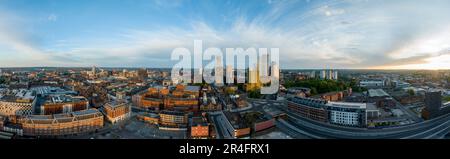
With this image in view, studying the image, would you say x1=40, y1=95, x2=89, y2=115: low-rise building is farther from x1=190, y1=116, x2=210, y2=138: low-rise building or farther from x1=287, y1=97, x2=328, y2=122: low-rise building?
x1=287, y1=97, x2=328, y2=122: low-rise building

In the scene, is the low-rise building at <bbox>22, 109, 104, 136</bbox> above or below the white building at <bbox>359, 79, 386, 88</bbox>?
below

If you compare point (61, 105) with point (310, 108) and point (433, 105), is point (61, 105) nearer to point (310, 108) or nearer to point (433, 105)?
point (310, 108)

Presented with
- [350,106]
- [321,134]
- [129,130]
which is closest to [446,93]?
[350,106]

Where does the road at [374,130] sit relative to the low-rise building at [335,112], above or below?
below

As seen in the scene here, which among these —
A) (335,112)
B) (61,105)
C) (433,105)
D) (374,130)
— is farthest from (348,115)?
(61,105)

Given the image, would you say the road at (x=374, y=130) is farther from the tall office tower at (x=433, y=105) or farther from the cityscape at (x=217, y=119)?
the tall office tower at (x=433, y=105)

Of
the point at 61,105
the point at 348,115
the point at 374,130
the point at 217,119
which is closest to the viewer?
the point at 374,130

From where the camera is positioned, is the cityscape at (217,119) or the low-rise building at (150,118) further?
the low-rise building at (150,118)

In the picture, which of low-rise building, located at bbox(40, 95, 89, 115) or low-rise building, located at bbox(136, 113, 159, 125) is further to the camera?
low-rise building, located at bbox(40, 95, 89, 115)

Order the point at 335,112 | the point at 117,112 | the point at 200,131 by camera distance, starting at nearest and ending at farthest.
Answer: the point at 200,131
the point at 335,112
the point at 117,112

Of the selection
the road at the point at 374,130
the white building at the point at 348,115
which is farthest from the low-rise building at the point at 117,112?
the white building at the point at 348,115

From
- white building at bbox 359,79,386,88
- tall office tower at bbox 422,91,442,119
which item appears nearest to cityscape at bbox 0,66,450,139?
tall office tower at bbox 422,91,442,119
